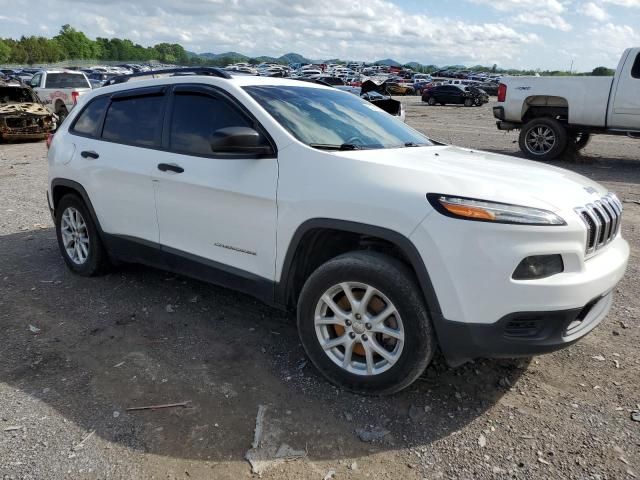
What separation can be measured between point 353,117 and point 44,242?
13.6ft

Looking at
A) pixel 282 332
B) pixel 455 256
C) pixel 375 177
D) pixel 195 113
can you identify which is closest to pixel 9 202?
pixel 195 113

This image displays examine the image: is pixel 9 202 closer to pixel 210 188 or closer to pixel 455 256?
pixel 210 188

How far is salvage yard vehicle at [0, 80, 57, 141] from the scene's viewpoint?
47.1 feet

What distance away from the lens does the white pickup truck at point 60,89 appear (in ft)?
56.6

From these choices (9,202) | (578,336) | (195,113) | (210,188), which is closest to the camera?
(578,336)

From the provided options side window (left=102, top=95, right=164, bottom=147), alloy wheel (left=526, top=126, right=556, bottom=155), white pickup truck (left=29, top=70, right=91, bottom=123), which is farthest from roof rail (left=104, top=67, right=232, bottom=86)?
white pickup truck (left=29, top=70, right=91, bottom=123)

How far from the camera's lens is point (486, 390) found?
127 inches

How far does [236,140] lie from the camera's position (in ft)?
10.6

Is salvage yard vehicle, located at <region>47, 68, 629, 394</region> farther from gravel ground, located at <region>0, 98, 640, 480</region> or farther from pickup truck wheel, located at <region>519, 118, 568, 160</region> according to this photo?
pickup truck wheel, located at <region>519, 118, 568, 160</region>

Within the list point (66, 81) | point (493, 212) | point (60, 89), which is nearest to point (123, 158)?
point (493, 212)

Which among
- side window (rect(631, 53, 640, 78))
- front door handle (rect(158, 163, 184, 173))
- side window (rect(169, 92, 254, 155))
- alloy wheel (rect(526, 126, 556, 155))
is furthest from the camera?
alloy wheel (rect(526, 126, 556, 155))

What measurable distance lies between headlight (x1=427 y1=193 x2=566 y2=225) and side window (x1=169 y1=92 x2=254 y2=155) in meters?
1.55

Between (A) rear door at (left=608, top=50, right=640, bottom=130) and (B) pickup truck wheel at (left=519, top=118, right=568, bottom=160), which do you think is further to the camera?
(B) pickup truck wheel at (left=519, top=118, right=568, bottom=160)

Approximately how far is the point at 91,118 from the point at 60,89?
47.7 feet
